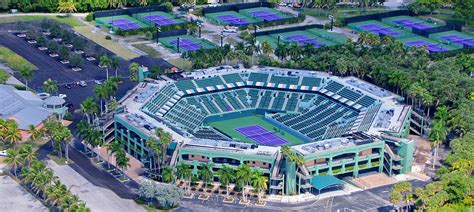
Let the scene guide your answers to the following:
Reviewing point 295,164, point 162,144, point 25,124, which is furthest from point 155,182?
point 25,124

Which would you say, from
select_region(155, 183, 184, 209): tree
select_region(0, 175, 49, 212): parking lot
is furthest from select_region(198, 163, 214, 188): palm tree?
select_region(0, 175, 49, 212): parking lot

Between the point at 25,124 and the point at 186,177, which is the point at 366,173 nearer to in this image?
the point at 186,177

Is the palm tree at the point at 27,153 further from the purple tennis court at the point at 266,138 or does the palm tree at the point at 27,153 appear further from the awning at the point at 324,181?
the awning at the point at 324,181

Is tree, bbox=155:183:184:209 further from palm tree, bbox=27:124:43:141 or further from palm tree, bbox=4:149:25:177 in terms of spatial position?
palm tree, bbox=27:124:43:141

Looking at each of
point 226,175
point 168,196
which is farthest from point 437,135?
point 168,196

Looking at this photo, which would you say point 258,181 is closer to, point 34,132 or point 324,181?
point 324,181
